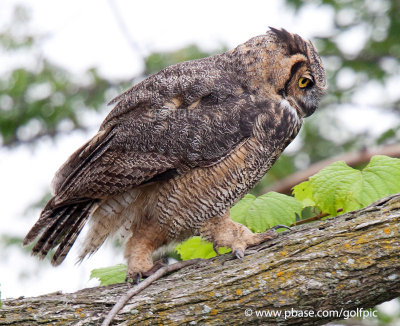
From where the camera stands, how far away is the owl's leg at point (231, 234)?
2.61m

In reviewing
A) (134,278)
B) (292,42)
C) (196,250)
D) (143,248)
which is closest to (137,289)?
(134,278)

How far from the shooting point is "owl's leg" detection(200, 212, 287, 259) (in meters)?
2.61

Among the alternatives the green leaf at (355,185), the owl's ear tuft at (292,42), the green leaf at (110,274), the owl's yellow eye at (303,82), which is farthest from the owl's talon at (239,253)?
the owl's ear tuft at (292,42)

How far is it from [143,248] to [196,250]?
296 millimetres

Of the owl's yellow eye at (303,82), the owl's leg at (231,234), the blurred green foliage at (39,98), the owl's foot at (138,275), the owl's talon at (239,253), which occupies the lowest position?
the owl's talon at (239,253)

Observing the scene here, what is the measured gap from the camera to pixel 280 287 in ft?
7.06

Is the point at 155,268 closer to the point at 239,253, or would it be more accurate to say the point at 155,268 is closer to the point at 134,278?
the point at 134,278

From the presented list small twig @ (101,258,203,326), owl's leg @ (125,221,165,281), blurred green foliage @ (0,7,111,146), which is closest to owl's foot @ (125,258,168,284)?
owl's leg @ (125,221,165,281)

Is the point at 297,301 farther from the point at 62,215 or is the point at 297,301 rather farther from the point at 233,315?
the point at 62,215

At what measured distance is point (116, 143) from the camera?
2.85 metres

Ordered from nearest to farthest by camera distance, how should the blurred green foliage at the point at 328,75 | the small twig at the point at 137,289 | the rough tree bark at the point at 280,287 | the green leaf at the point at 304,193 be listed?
the rough tree bark at the point at 280,287 → the small twig at the point at 137,289 → the green leaf at the point at 304,193 → the blurred green foliage at the point at 328,75

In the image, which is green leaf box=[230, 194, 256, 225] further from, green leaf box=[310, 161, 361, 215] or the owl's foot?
the owl's foot

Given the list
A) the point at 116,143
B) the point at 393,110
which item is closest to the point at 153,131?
the point at 116,143

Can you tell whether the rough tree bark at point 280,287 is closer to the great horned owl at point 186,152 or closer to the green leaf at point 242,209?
the great horned owl at point 186,152
